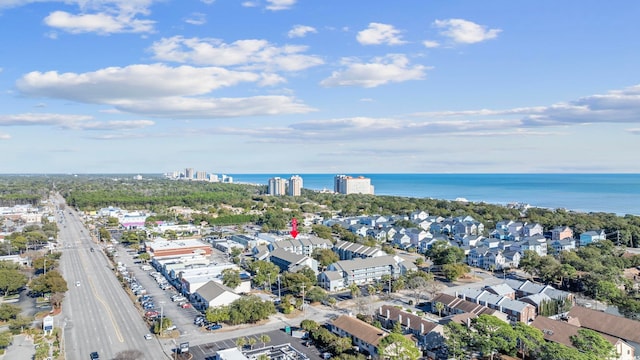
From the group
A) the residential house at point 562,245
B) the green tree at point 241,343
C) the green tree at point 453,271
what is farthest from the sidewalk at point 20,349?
the residential house at point 562,245

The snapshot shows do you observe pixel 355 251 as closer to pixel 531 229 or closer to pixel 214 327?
pixel 214 327

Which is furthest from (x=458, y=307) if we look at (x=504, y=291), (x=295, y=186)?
(x=295, y=186)

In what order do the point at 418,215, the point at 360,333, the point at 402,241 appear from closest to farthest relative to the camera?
the point at 360,333, the point at 402,241, the point at 418,215

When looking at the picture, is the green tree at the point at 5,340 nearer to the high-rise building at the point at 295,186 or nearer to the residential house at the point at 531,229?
the residential house at the point at 531,229

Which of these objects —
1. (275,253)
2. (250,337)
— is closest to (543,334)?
(250,337)

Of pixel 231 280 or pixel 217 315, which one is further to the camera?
pixel 231 280

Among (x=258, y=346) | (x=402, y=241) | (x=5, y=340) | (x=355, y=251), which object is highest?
(x=355, y=251)

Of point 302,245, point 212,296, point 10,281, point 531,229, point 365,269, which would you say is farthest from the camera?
point 531,229
